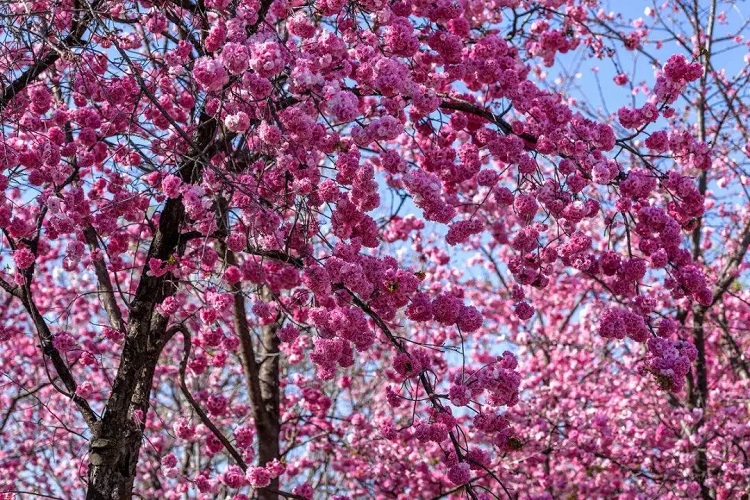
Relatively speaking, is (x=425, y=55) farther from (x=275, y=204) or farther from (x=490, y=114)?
(x=275, y=204)

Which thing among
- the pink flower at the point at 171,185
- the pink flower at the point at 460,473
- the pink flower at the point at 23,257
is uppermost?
the pink flower at the point at 23,257

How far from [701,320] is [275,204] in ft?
18.1

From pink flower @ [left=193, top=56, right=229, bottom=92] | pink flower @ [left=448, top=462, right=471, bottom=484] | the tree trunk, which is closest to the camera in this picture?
pink flower @ [left=193, top=56, right=229, bottom=92]

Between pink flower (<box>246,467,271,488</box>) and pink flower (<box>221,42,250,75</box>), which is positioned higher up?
pink flower (<box>221,42,250,75</box>)

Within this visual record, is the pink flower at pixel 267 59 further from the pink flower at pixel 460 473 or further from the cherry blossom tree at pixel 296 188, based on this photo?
the pink flower at pixel 460 473

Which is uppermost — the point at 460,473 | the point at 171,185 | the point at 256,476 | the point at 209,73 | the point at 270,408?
the point at 270,408

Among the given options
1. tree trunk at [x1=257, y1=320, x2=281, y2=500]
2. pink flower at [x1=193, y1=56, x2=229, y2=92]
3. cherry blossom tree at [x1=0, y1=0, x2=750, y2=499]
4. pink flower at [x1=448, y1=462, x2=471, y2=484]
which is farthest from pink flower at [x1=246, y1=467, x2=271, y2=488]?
pink flower at [x1=193, y1=56, x2=229, y2=92]

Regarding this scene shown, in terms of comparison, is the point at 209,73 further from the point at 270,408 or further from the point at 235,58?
the point at 270,408

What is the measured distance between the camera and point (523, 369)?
1090 centimetres

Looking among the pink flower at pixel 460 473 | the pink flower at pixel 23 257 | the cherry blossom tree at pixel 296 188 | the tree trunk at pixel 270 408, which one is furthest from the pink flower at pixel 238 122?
the tree trunk at pixel 270 408

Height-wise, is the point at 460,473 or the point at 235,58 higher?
the point at 235,58

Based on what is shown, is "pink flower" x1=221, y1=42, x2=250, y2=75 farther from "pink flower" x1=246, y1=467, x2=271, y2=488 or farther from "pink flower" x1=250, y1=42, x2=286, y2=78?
"pink flower" x1=246, y1=467, x2=271, y2=488

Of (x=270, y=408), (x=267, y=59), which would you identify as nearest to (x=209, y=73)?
(x=267, y=59)

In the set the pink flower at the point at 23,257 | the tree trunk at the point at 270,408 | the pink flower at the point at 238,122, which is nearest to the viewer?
the pink flower at the point at 238,122
